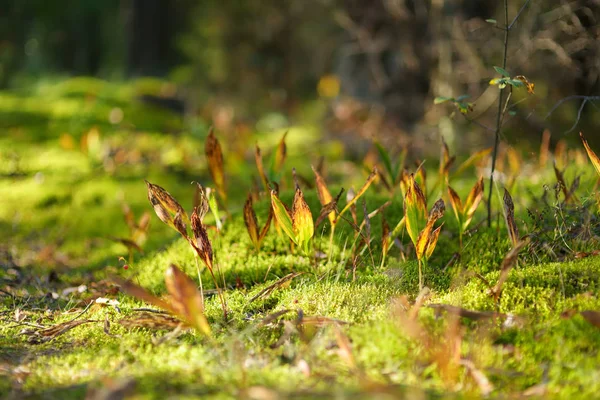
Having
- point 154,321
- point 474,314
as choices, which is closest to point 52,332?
point 154,321

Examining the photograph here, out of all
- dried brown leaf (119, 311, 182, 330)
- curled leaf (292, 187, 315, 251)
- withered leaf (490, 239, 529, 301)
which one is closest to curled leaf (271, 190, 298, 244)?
curled leaf (292, 187, 315, 251)

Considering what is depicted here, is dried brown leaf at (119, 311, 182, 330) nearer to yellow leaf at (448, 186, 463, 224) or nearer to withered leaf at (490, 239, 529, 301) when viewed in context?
withered leaf at (490, 239, 529, 301)

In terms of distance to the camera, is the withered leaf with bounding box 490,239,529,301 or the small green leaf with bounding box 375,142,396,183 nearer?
the withered leaf with bounding box 490,239,529,301

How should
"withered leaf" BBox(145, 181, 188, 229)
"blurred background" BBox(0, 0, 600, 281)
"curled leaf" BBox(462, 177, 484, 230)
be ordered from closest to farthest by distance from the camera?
"withered leaf" BBox(145, 181, 188, 229) → "curled leaf" BBox(462, 177, 484, 230) → "blurred background" BBox(0, 0, 600, 281)

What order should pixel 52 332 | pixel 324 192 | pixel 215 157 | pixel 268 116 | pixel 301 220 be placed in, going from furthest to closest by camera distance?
pixel 268 116 < pixel 215 157 < pixel 324 192 < pixel 301 220 < pixel 52 332

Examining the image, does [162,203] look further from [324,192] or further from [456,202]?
[456,202]

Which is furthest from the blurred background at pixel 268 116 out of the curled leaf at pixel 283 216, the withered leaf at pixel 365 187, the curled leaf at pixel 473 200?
the curled leaf at pixel 283 216

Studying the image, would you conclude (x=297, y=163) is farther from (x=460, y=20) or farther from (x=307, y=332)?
(x=307, y=332)

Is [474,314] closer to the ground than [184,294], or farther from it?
closer to the ground

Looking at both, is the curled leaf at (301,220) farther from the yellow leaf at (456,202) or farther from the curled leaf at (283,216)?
the yellow leaf at (456,202)

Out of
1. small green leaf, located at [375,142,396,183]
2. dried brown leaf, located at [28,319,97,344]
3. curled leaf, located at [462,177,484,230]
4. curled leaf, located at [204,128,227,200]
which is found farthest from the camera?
small green leaf, located at [375,142,396,183]
